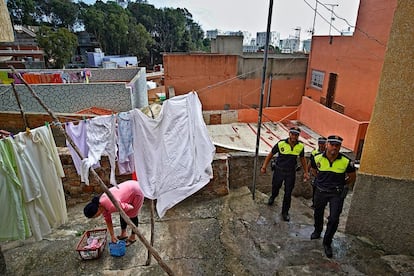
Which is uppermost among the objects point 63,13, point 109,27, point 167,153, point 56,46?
point 63,13

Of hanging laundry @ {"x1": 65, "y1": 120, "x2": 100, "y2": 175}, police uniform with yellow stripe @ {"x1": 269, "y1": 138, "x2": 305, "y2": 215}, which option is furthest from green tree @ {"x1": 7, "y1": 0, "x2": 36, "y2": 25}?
police uniform with yellow stripe @ {"x1": 269, "y1": 138, "x2": 305, "y2": 215}

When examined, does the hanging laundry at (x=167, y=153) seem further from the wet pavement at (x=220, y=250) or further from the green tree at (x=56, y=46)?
the green tree at (x=56, y=46)

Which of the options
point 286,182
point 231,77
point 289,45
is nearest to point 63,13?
point 289,45

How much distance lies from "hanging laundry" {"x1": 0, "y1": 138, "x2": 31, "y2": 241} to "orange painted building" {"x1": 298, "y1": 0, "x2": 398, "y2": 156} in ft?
28.0

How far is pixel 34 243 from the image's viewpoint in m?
3.76

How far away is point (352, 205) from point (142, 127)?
10.5 ft

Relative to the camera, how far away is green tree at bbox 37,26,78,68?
69.9 ft

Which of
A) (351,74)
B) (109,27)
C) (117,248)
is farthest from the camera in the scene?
(109,27)

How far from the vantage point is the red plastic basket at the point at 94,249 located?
3344 mm

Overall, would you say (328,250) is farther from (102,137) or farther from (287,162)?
(102,137)

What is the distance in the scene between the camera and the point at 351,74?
9633 millimetres

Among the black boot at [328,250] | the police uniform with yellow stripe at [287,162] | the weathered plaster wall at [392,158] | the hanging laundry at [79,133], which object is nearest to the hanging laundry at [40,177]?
the hanging laundry at [79,133]

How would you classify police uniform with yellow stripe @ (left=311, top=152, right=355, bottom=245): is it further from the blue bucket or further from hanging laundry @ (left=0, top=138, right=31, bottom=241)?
hanging laundry @ (left=0, top=138, right=31, bottom=241)

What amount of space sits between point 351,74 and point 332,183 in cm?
797
